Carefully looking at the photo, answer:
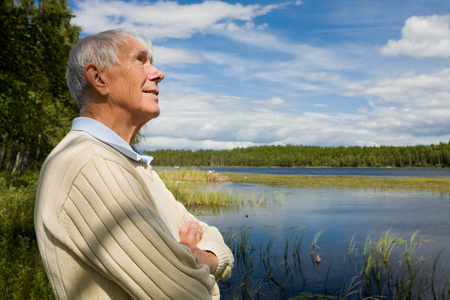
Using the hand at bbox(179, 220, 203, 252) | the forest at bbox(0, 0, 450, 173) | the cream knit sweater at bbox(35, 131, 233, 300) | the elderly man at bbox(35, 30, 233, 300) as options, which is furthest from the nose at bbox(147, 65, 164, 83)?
the forest at bbox(0, 0, 450, 173)

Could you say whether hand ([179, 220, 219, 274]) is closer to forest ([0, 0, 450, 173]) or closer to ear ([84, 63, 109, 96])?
ear ([84, 63, 109, 96])

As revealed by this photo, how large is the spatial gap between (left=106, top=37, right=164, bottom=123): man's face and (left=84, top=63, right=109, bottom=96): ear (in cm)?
2

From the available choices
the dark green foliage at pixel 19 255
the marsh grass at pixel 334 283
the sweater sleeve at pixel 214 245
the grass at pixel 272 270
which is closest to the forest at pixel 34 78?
the dark green foliage at pixel 19 255

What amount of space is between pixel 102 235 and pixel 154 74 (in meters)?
0.66

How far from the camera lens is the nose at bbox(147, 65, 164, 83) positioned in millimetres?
1504

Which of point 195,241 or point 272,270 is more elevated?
point 195,241

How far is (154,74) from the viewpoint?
1.52 meters

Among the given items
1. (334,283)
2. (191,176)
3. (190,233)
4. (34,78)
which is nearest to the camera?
(190,233)

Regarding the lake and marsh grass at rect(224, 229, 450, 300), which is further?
the lake

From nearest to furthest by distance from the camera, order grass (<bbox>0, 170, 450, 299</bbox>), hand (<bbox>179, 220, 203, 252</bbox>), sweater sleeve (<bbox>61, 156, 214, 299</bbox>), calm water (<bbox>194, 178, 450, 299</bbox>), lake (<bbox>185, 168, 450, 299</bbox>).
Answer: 1. sweater sleeve (<bbox>61, 156, 214, 299</bbox>)
2. hand (<bbox>179, 220, 203, 252</bbox>)
3. grass (<bbox>0, 170, 450, 299</bbox>)
4. lake (<bbox>185, 168, 450, 299</bbox>)
5. calm water (<bbox>194, 178, 450, 299</bbox>)

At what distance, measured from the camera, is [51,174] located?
1.20 m

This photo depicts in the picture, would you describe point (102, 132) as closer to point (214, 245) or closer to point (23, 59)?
point (214, 245)

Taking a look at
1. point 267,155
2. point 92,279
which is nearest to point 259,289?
point 92,279

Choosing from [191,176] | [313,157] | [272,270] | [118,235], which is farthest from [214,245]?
[313,157]
